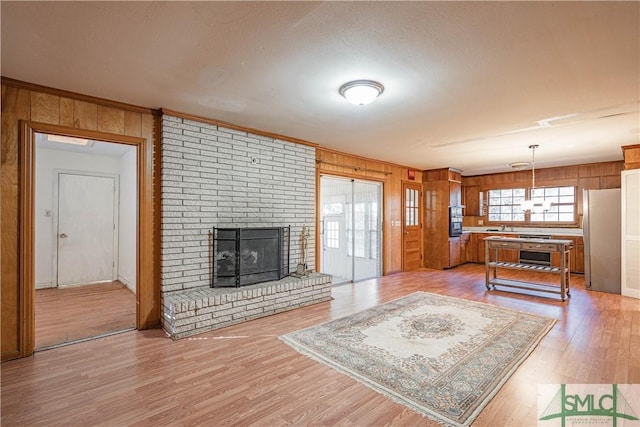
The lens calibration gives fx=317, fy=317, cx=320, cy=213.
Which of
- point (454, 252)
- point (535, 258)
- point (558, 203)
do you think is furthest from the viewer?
point (454, 252)

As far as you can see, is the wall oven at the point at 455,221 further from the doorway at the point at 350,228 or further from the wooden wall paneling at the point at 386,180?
the doorway at the point at 350,228

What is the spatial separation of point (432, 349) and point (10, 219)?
4.04 meters

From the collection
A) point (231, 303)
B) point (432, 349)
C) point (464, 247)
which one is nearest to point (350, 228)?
point (231, 303)

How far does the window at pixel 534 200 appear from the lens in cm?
745

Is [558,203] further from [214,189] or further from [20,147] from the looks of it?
[20,147]

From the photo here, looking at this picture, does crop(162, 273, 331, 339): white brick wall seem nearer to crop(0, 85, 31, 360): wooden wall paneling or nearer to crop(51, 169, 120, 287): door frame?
crop(0, 85, 31, 360): wooden wall paneling

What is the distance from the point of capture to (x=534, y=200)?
762cm

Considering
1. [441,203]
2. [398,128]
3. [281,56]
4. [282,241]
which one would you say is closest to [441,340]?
[282,241]

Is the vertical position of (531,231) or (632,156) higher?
(632,156)

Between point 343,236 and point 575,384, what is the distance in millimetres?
4587

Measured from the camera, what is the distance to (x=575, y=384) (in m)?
2.39

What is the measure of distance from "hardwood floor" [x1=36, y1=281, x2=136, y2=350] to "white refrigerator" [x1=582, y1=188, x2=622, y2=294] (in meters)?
7.20

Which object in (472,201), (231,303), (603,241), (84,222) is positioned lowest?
(231,303)

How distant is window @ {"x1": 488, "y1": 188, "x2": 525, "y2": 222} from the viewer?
27.1ft
